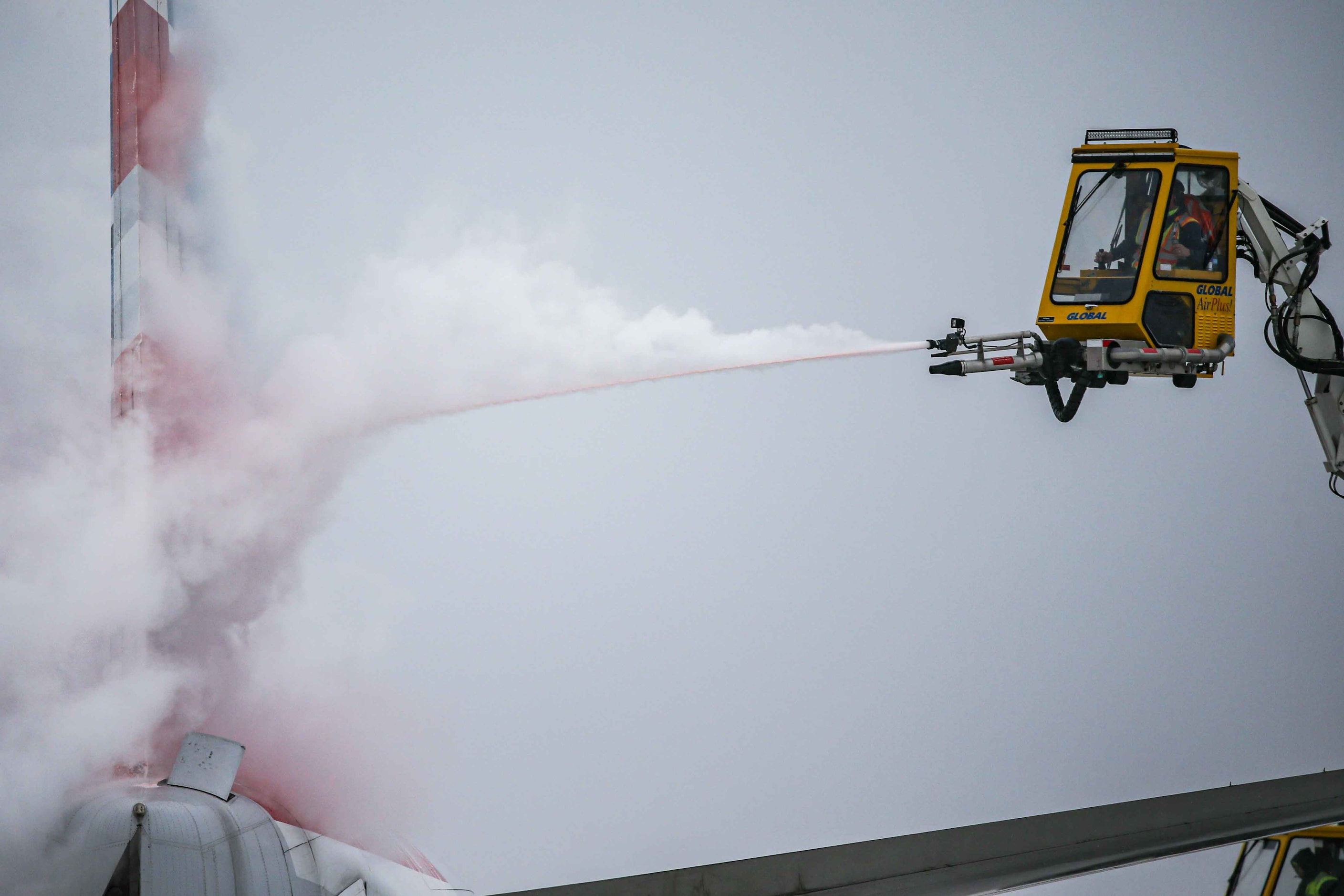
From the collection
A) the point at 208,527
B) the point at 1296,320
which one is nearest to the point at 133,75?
the point at 208,527

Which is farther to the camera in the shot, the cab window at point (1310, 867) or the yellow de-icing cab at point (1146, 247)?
the yellow de-icing cab at point (1146, 247)

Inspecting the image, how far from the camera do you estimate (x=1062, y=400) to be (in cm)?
396

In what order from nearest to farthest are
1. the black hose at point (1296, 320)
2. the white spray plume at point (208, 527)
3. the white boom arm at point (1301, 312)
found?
the white spray plume at point (208, 527)
the white boom arm at point (1301, 312)
the black hose at point (1296, 320)

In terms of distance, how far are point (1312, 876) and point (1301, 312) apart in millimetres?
2378

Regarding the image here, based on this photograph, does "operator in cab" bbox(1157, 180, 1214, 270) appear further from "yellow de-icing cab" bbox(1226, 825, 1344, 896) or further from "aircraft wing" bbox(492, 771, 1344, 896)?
"aircraft wing" bbox(492, 771, 1344, 896)

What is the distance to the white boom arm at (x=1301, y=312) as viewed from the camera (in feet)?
13.2

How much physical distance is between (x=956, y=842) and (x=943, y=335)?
2349 mm

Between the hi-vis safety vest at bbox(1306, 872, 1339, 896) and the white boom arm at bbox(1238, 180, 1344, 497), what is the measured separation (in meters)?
1.84

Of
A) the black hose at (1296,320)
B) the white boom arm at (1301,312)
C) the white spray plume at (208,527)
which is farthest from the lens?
the black hose at (1296,320)

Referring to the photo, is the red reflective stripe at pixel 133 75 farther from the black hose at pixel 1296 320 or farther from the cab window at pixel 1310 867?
the cab window at pixel 1310 867

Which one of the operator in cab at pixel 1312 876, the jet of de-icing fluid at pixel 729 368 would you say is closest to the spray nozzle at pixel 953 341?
the jet of de-icing fluid at pixel 729 368

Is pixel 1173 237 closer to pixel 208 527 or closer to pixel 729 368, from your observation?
pixel 729 368

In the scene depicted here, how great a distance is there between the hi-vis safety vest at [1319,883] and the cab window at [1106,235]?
2.30 m

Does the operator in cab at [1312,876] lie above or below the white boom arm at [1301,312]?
below
